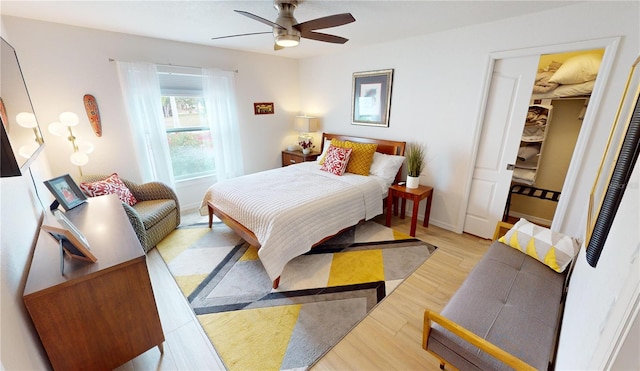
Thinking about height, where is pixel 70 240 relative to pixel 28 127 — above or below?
below

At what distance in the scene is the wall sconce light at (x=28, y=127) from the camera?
1396mm

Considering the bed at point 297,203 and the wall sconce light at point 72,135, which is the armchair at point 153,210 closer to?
the wall sconce light at point 72,135

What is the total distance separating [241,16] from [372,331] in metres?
2.96

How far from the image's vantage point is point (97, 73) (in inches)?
111

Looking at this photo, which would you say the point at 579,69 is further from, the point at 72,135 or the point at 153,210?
the point at 72,135

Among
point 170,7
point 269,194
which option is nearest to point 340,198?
point 269,194

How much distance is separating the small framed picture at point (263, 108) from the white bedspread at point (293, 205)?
1431 millimetres

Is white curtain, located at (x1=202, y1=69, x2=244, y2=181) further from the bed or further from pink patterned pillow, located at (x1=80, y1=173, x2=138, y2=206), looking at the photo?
pink patterned pillow, located at (x1=80, y1=173, x2=138, y2=206)

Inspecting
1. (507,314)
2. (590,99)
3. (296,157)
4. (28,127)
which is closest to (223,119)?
(296,157)

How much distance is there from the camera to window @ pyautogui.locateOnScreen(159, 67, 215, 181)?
3.47 metres

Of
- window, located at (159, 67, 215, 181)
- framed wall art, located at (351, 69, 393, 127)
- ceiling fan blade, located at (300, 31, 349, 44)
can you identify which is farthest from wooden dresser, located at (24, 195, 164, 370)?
framed wall art, located at (351, 69, 393, 127)

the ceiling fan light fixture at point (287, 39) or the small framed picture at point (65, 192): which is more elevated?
the ceiling fan light fixture at point (287, 39)

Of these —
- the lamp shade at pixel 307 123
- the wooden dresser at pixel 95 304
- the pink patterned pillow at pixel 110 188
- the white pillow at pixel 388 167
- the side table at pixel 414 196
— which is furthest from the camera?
the lamp shade at pixel 307 123

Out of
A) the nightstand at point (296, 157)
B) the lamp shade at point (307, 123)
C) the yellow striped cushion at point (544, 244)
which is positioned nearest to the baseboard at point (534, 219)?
the yellow striped cushion at point (544, 244)
